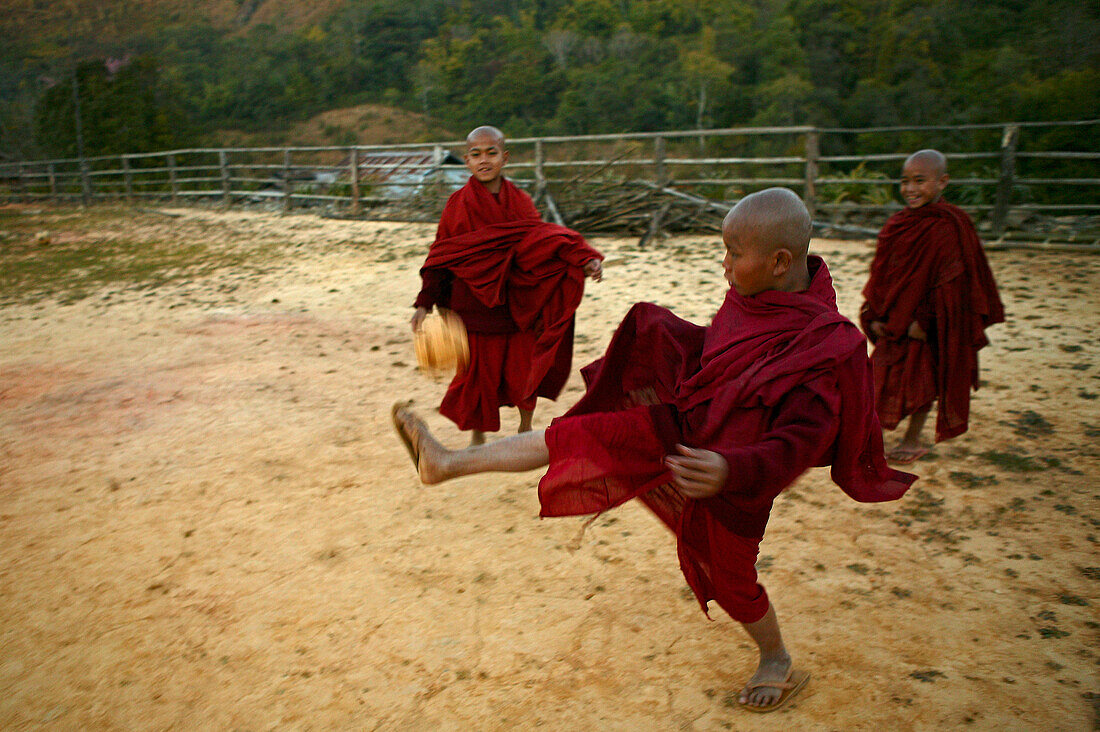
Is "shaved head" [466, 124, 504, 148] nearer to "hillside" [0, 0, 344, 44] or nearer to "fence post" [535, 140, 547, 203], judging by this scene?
"fence post" [535, 140, 547, 203]

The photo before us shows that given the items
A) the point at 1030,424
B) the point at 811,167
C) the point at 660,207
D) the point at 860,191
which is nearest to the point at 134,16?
the point at 860,191

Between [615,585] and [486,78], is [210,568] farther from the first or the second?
[486,78]

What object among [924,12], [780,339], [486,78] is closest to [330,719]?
[780,339]

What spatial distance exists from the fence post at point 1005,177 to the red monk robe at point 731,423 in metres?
7.96

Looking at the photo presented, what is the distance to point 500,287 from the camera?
3.38 meters

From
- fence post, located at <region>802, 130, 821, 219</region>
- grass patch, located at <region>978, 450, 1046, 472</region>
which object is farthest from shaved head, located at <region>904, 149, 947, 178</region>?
fence post, located at <region>802, 130, 821, 219</region>

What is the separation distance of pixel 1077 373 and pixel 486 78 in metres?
55.0

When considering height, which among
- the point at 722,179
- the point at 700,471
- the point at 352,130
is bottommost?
the point at 700,471

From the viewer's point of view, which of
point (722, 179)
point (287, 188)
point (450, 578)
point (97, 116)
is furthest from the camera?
point (97, 116)

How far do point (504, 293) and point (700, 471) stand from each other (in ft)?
6.73

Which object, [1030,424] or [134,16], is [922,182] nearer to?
[1030,424]

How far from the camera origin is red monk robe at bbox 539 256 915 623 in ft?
5.42

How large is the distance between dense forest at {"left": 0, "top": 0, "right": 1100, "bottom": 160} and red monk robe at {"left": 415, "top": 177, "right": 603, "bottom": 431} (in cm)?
2077

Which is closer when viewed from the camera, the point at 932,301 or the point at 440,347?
the point at 440,347
